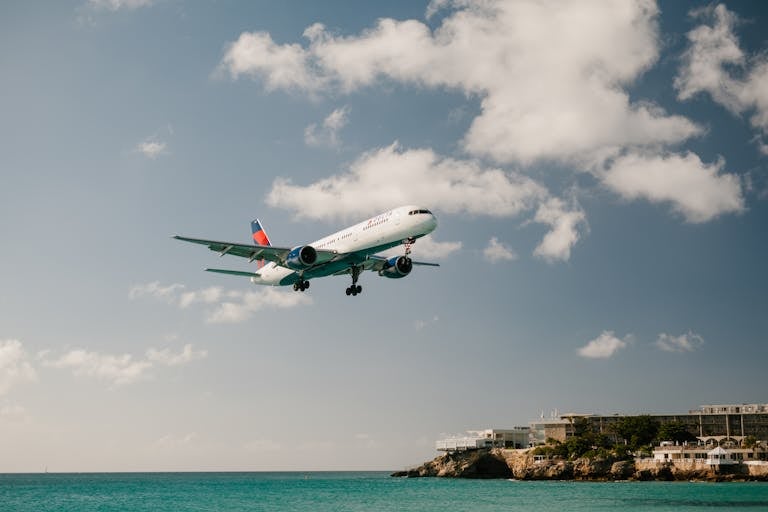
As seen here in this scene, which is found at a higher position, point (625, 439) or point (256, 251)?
point (256, 251)

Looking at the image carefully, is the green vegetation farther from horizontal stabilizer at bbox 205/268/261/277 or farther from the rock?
horizontal stabilizer at bbox 205/268/261/277

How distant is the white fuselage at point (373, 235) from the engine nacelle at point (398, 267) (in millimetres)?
4115

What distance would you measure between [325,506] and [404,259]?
5960 centimetres

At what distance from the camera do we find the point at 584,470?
550 ft

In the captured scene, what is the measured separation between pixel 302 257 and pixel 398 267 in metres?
10.5

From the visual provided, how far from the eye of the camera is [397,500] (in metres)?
126

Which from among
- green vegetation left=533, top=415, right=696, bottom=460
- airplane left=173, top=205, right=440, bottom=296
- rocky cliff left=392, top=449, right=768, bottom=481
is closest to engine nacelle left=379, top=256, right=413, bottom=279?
airplane left=173, top=205, right=440, bottom=296

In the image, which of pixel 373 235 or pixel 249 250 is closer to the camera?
pixel 373 235

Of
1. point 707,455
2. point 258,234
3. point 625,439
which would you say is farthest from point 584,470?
point 258,234

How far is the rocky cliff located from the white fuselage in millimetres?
106047

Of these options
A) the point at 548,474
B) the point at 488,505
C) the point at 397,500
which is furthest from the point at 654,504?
the point at 548,474

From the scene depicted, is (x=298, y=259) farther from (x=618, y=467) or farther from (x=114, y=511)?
(x=618, y=467)

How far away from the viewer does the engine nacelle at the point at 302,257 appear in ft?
236

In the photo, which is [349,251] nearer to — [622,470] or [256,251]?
[256,251]
